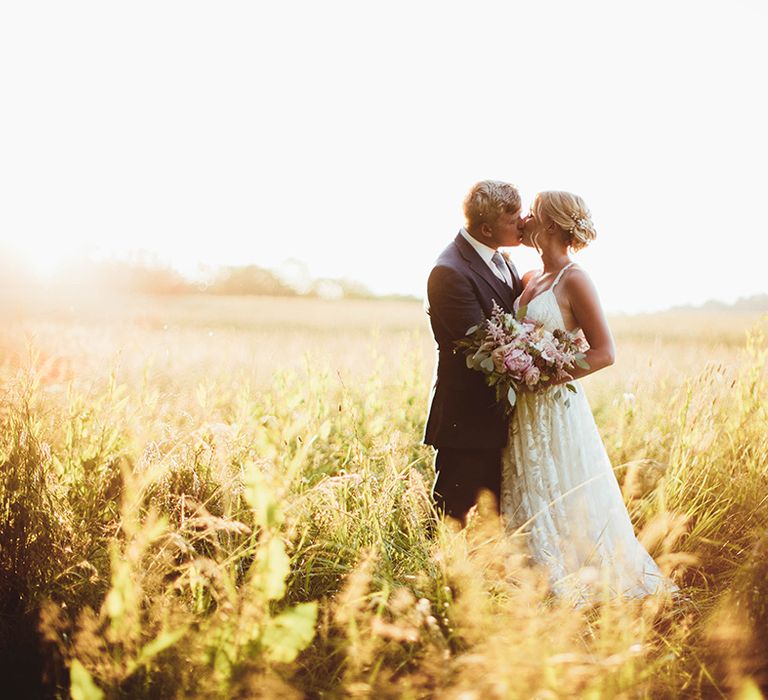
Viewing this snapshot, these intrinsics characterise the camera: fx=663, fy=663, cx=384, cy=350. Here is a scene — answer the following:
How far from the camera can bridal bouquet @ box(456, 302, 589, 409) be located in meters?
3.39

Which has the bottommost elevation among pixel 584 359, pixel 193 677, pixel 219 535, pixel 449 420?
pixel 193 677

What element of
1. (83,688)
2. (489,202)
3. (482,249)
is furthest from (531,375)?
(83,688)

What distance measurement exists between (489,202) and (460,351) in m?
0.85

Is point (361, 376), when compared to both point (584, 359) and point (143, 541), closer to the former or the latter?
point (584, 359)

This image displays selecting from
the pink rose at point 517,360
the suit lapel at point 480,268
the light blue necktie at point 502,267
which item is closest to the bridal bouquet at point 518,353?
the pink rose at point 517,360

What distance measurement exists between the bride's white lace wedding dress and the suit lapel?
207 mm

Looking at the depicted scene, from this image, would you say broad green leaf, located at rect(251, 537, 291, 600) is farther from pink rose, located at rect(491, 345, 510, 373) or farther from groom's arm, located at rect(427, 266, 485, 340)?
groom's arm, located at rect(427, 266, 485, 340)

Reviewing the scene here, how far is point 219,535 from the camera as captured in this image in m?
3.10

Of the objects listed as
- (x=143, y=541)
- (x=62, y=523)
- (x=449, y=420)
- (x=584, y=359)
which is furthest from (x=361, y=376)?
(x=143, y=541)

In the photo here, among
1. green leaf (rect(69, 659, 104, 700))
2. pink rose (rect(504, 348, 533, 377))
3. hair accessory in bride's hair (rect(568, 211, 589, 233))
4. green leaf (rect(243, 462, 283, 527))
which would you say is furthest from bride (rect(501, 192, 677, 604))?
green leaf (rect(69, 659, 104, 700))

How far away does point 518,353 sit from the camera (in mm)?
3348

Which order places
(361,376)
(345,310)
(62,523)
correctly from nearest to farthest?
(62,523), (361,376), (345,310)

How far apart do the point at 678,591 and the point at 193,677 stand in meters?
2.47

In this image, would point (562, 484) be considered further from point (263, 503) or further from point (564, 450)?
point (263, 503)
